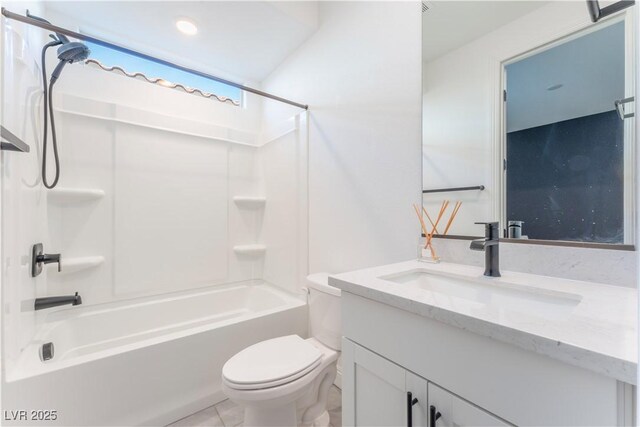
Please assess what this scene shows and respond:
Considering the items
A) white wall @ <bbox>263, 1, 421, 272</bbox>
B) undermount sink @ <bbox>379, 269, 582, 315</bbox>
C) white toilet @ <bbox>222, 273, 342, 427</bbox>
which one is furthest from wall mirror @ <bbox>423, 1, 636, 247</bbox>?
white toilet @ <bbox>222, 273, 342, 427</bbox>

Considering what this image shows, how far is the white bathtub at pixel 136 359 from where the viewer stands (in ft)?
3.93

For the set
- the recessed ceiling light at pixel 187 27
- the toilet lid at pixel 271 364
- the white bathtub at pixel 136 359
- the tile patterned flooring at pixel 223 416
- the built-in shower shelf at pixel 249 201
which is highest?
the recessed ceiling light at pixel 187 27

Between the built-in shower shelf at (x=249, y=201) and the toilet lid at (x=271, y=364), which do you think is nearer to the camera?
the toilet lid at (x=271, y=364)

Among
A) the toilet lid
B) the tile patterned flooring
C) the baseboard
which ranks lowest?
the tile patterned flooring

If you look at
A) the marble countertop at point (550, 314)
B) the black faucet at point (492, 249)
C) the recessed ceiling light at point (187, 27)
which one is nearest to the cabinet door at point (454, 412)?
the marble countertop at point (550, 314)

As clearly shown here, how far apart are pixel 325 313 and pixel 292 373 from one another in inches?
15.1

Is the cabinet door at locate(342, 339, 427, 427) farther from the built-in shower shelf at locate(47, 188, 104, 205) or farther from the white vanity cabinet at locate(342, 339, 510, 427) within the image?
the built-in shower shelf at locate(47, 188, 104, 205)

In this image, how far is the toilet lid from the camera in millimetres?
1124

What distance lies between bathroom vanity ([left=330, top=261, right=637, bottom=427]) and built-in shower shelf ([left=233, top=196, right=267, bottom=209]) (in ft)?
5.83

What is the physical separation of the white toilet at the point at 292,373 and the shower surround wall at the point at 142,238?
0.42m

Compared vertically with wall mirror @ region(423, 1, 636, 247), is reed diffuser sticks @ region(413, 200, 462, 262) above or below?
below

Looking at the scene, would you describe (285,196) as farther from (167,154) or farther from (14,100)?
(14,100)

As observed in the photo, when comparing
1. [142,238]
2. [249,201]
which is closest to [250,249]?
[249,201]

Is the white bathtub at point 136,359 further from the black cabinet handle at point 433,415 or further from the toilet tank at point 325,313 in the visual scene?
the black cabinet handle at point 433,415
